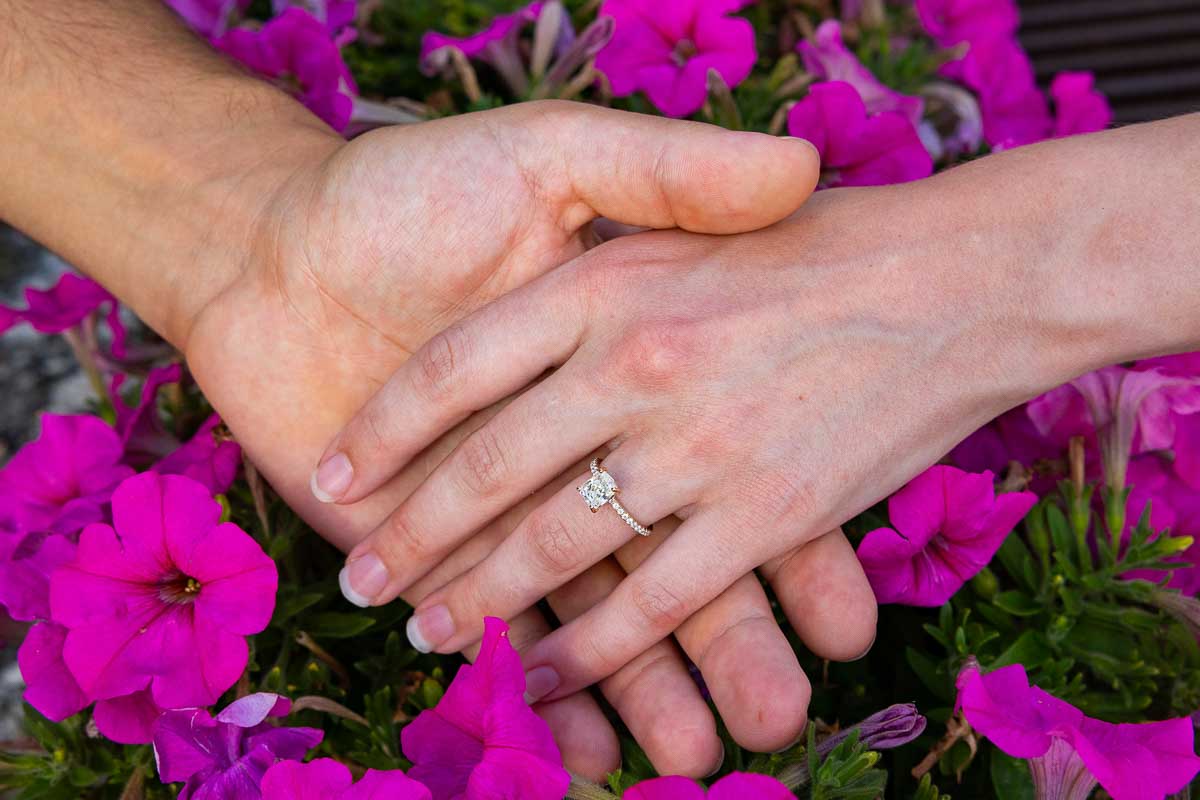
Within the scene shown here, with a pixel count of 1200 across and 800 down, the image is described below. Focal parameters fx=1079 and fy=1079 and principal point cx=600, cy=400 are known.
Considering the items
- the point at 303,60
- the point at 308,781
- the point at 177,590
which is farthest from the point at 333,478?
the point at 303,60

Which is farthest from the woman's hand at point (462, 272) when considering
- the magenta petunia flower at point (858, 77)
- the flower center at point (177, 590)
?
the magenta petunia flower at point (858, 77)

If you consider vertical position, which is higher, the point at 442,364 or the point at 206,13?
the point at 206,13

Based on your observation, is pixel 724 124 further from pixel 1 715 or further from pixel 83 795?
pixel 1 715

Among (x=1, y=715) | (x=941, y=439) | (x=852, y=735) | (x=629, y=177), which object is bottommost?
(x=1, y=715)

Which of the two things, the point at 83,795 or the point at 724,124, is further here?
the point at 724,124

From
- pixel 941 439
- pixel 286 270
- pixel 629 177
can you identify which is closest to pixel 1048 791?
pixel 941 439

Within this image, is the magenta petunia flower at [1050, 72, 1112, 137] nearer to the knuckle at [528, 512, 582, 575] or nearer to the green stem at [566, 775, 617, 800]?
the knuckle at [528, 512, 582, 575]

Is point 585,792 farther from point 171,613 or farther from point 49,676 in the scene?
point 49,676
